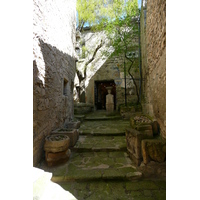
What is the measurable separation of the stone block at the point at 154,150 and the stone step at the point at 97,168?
1.09 feet

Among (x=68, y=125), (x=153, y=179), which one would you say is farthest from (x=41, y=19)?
(x=153, y=179)

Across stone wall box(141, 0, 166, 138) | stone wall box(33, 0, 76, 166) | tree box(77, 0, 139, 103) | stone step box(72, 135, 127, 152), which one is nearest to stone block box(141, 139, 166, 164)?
stone wall box(141, 0, 166, 138)

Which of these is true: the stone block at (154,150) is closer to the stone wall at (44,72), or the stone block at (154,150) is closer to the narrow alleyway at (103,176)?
the narrow alleyway at (103,176)

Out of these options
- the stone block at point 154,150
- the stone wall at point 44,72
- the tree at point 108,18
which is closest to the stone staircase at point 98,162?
the stone block at point 154,150

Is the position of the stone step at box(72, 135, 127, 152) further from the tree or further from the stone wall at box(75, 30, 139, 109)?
the stone wall at box(75, 30, 139, 109)

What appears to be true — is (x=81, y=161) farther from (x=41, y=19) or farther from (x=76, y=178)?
(x=41, y=19)

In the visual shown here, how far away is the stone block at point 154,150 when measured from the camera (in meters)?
2.02

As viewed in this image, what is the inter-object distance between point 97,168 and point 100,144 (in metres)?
0.92

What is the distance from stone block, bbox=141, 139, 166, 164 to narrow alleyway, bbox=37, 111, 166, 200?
1.08ft

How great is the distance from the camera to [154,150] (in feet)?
6.70

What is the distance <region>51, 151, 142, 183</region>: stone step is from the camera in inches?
80.0

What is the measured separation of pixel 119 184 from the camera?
1957 mm

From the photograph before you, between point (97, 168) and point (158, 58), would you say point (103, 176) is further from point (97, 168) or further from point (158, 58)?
point (158, 58)
